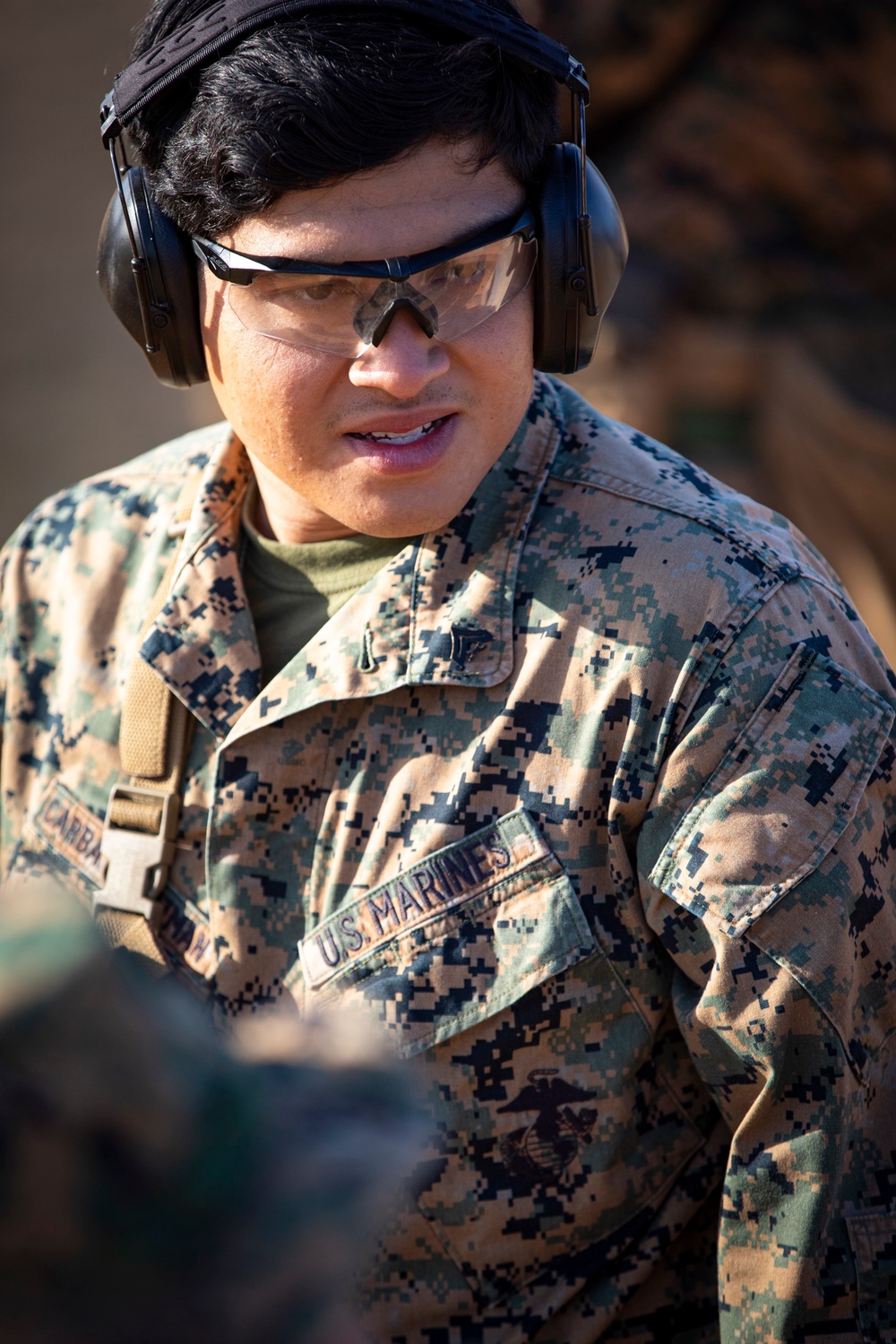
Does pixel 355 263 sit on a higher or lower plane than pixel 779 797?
higher

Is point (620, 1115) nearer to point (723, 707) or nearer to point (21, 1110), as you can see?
point (723, 707)

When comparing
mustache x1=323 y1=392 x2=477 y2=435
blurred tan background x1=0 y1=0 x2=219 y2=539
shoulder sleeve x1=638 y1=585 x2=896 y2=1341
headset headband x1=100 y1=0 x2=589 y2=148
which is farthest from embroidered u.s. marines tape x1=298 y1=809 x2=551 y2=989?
blurred tan background x1=0 y1=0 x2=219 y2=539


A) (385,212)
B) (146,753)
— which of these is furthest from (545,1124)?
→ (385,212)

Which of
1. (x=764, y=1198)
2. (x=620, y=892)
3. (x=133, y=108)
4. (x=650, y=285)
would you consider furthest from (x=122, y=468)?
(x=650, y=285)

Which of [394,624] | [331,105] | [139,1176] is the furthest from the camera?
[394,624]

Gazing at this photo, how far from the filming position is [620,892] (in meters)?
1.46

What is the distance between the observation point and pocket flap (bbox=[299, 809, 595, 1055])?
145cm

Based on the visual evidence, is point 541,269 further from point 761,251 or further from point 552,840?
point 761,251

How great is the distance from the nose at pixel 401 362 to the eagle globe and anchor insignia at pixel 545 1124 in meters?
0.82

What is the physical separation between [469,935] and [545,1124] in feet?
0.80

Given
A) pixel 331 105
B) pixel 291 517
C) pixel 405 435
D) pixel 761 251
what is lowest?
pixel 761 251

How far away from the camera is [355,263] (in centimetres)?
138

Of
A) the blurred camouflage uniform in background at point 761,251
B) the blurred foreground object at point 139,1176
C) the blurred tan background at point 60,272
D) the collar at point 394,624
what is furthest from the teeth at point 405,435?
the blurred tan background at point 60,272

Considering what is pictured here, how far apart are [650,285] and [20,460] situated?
2986mm
